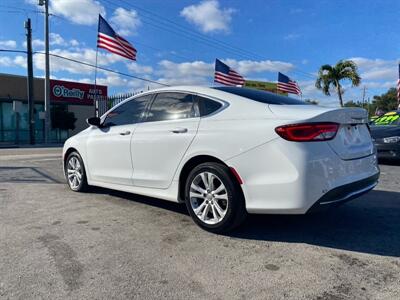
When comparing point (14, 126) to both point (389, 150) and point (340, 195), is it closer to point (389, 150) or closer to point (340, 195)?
point (389, 150)

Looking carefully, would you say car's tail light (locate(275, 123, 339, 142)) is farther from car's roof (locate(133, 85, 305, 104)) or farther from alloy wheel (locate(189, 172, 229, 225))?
alloy wheel (locate(189, 172, 229, 225))

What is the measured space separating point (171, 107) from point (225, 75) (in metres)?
23.3

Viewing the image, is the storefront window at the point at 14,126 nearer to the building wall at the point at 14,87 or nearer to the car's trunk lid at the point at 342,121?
the building wall at the point at 14,87

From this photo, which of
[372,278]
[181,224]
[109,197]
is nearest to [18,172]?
[109,197]

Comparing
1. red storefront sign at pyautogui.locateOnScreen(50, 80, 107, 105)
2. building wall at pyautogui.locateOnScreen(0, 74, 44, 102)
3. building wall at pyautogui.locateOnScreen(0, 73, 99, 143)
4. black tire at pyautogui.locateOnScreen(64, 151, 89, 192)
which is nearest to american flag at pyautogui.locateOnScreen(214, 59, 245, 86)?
red storefront sign at pyautogui.locateOnScreen(50, 80, 107, 105)

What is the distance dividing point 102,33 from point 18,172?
14.6 m

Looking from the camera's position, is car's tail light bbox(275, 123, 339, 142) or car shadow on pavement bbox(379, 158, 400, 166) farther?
car shadow on pavement bbox(379, 158, 400, 166)

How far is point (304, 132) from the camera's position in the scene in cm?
338

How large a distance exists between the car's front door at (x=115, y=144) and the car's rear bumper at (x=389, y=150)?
6.94 metres

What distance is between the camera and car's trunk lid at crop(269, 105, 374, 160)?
348 centimetres

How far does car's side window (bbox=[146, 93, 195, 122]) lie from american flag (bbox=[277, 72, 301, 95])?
2682cm

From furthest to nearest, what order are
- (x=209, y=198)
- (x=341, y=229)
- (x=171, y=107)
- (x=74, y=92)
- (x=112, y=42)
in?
(x=74, y=92)
(x=112, y=42)
(x=171, y=107)
(x=341, y=229)
(x=209, y=198)

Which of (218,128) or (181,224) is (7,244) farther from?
(218,128)

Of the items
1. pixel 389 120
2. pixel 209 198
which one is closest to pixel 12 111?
pixel 389 120
